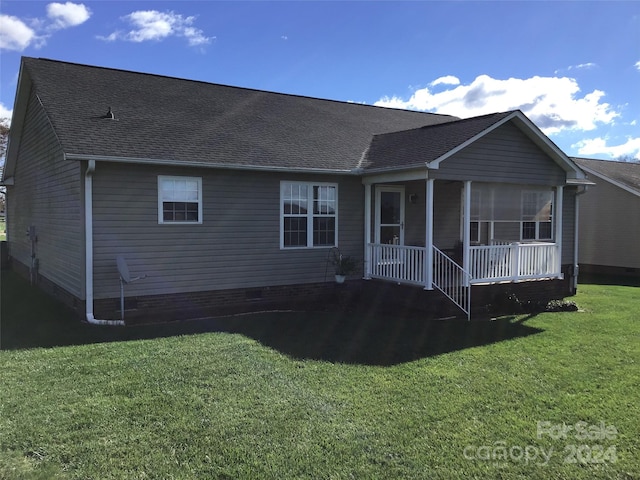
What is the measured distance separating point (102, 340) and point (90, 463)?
405 cm

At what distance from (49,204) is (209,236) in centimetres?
447

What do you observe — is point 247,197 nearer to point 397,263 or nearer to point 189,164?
point 189,164

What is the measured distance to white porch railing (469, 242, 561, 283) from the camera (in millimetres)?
10398

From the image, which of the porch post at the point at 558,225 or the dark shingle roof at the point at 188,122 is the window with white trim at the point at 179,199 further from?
the porch post at the point at 558,225

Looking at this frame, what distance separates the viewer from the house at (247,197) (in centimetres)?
916

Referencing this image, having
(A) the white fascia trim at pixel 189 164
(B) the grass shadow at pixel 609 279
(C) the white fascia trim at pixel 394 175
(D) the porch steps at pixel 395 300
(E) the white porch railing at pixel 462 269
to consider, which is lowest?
(B) the grass shadow at pixel 609 279

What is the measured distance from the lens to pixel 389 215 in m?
12.4

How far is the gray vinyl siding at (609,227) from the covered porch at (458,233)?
767 cm

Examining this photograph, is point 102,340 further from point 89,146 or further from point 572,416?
point 572,416

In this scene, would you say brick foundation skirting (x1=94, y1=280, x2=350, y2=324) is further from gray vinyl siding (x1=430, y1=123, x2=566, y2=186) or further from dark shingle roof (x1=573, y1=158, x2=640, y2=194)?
dark shingle roof (x1=573, y1=158, x2=640, y2=194)

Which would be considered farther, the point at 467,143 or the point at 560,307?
the point at 560,307

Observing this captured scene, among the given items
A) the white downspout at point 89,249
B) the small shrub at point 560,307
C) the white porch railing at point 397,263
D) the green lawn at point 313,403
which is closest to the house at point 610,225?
the small shrub at point 560,307

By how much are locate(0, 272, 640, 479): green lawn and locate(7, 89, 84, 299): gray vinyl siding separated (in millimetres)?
1707

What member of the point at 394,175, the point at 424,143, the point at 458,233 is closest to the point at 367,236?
the point at 394,175
